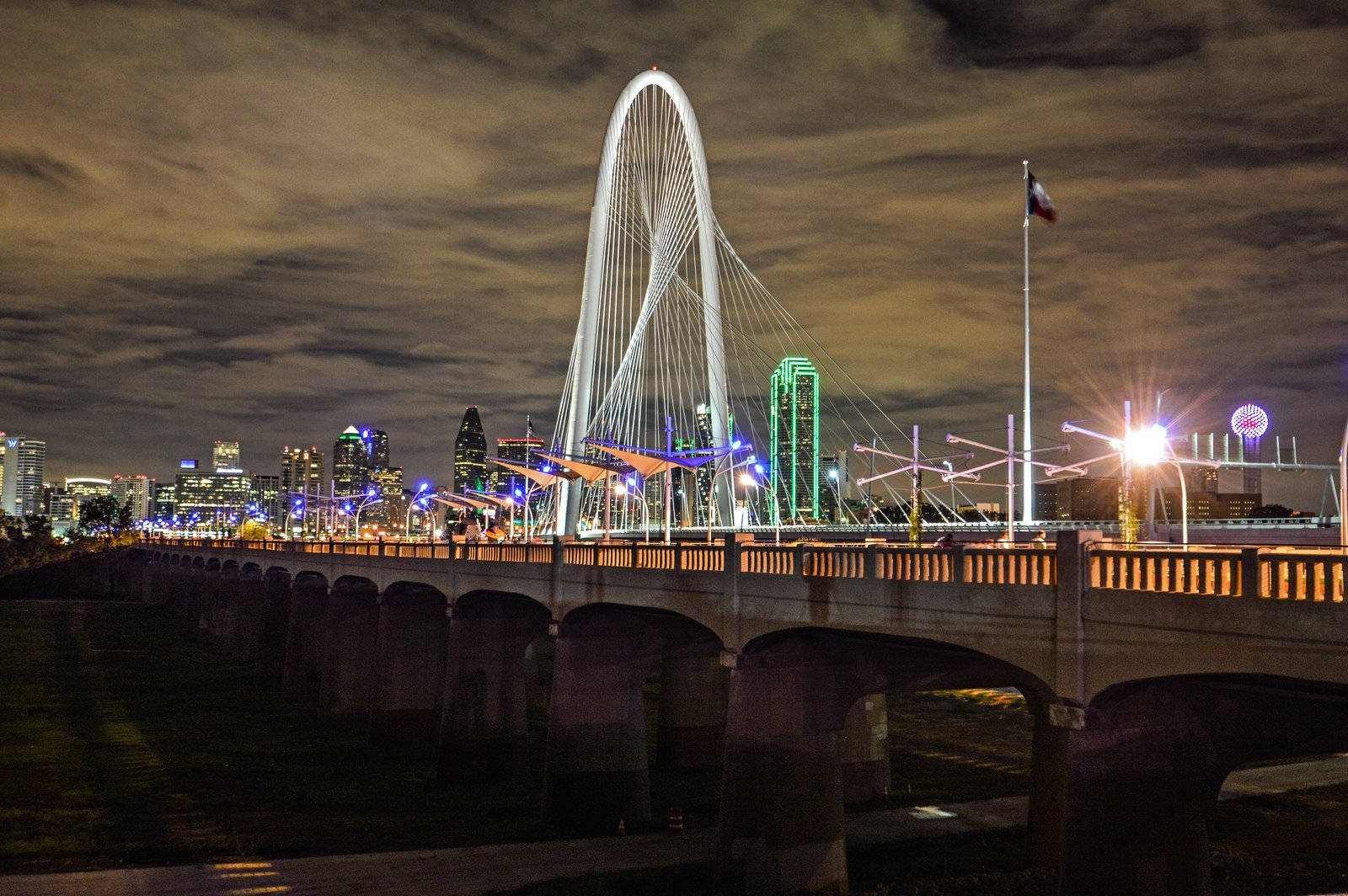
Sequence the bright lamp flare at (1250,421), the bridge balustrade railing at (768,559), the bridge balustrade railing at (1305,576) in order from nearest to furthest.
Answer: the bridge balustrade railing at (1305,576)
the bridge balustrade railing at (768,559)
the bright lamp flare at (1250,421)

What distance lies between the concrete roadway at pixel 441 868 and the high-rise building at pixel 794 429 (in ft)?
112

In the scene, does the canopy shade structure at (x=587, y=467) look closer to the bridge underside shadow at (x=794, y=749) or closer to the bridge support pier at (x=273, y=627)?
the bridge support pier at (x=273, y=627)

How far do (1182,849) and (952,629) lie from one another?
4.90 metres

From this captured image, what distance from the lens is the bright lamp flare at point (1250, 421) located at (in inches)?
1976

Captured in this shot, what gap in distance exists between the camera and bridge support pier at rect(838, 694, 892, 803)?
39594 millimetres

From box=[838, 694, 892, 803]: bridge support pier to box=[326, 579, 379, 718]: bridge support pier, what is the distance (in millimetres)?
25916

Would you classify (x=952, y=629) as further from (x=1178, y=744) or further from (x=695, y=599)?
(x=695, y=599)

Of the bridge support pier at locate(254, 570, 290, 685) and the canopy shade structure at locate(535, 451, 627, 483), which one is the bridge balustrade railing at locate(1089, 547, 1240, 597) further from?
the bridge support pier at locate(254, 570, 290, 685)

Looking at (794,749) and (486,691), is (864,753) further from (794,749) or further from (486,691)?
(794,749)

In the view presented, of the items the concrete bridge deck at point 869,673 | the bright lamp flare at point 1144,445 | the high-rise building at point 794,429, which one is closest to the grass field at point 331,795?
the concrete bridge deck at point 869,673

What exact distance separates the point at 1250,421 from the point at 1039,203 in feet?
41.9

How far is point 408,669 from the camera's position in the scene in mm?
51906

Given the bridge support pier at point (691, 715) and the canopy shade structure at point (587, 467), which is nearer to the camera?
the bridge support pier at point (691, 715)

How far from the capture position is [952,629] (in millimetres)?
20125
